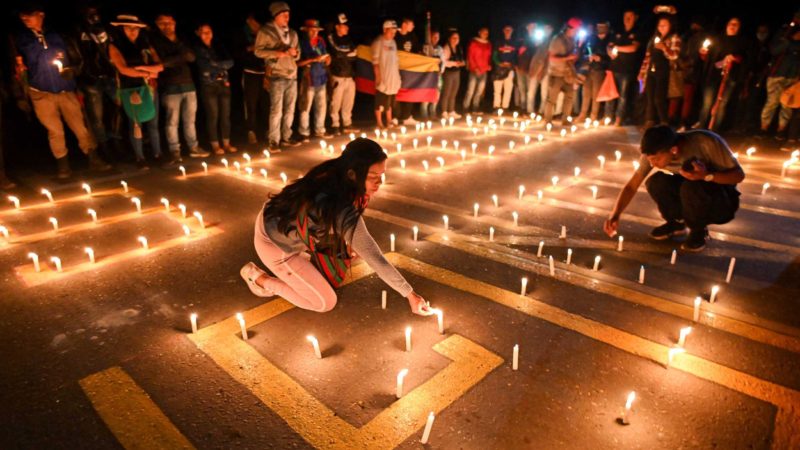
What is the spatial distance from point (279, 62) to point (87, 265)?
5.51 m

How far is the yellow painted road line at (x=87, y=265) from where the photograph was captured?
15.3 ft

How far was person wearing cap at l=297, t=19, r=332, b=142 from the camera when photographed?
10.1 metres

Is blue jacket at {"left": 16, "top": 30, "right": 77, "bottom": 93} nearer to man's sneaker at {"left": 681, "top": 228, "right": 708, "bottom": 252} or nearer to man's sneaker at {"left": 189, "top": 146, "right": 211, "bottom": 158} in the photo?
man's sneaker at {"left": 189, "top": 146, "right": 211, "bottom": 158}

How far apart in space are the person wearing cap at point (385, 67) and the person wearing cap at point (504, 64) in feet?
12.0

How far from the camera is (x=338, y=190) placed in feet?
11.1

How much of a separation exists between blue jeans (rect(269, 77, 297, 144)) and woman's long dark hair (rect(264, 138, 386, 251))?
6.57m

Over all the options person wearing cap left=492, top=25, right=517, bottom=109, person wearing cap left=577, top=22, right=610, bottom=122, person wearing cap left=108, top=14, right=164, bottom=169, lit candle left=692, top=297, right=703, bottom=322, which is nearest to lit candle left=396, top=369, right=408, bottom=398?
lit candle left=692, top=297, right=703, bottom=322

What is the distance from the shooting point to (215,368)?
11.1ft

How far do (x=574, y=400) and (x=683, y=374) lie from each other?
817 millimetres

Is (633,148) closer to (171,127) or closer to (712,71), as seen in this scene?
(712,71)

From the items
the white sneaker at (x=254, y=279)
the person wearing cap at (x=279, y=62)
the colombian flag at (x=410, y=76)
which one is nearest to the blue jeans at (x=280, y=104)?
the person wearing cap at (x=279, y=62)

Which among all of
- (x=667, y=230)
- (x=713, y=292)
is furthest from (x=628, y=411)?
(x=667, y=230)

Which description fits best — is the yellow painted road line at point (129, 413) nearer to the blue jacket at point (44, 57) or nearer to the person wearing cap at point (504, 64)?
the blue jacket at point (44, 57)

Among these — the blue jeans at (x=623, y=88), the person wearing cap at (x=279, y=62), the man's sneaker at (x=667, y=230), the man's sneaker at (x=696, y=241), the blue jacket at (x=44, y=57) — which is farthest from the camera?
the blue jeans at (x=623, y=88)
